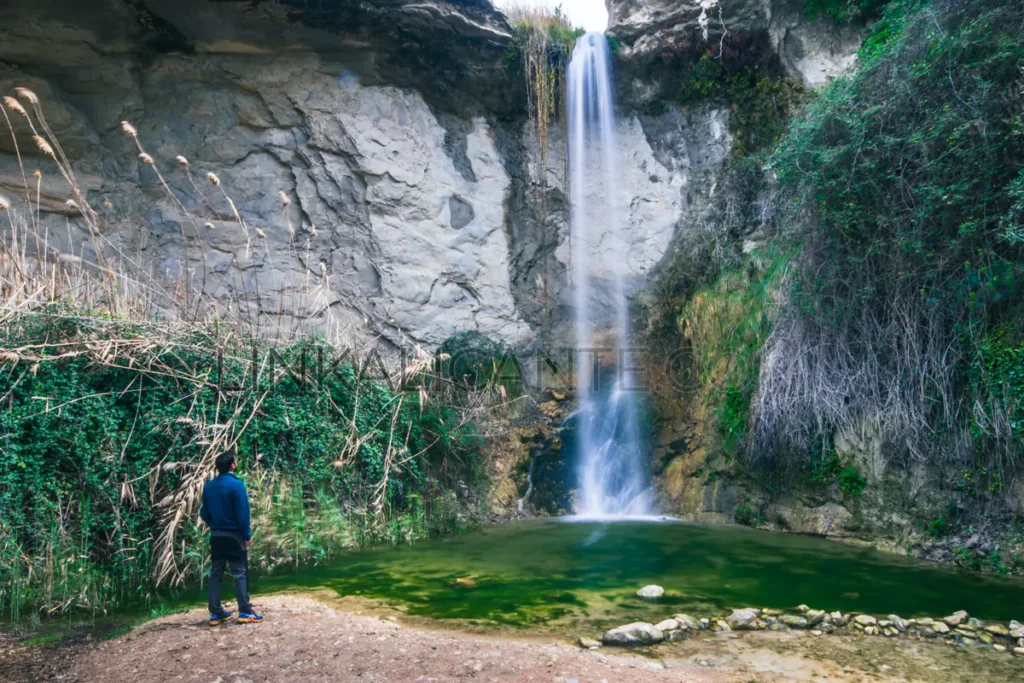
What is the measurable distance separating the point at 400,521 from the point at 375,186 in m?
6.15

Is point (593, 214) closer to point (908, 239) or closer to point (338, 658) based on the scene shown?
point (908, 239)

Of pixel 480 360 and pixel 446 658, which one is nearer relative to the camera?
pixel 446 658

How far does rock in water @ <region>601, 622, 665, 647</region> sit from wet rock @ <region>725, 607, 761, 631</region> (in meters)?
0.62

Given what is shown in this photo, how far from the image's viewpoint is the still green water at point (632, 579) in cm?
535

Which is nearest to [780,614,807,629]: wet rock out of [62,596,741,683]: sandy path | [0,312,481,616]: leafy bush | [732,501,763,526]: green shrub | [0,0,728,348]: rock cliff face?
[62,596,741,683]: sandy path

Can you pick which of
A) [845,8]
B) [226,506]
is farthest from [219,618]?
[845,8]

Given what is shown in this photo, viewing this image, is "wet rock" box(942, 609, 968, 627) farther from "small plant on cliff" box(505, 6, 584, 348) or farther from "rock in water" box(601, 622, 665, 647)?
"small plant on cliff" box(505, 6, 584, 348)

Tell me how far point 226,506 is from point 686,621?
3.35 meters

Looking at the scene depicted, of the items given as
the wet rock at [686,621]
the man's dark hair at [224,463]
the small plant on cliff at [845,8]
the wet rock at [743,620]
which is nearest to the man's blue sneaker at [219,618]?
the man's dark hair at [224,463]

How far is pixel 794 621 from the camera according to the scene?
16.3 ft

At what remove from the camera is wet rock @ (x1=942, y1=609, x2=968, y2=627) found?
15.8 ft

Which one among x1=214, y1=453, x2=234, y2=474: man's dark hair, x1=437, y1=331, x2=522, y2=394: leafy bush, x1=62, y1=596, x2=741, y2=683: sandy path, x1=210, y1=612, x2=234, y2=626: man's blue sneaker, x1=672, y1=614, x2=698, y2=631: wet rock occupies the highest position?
x1=437, y1=331, x2=522, y2=394: leafy bush

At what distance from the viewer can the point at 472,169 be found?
1273cm

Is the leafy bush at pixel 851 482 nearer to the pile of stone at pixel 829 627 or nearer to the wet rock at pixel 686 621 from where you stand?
the pile of stone at pixel 829 627
